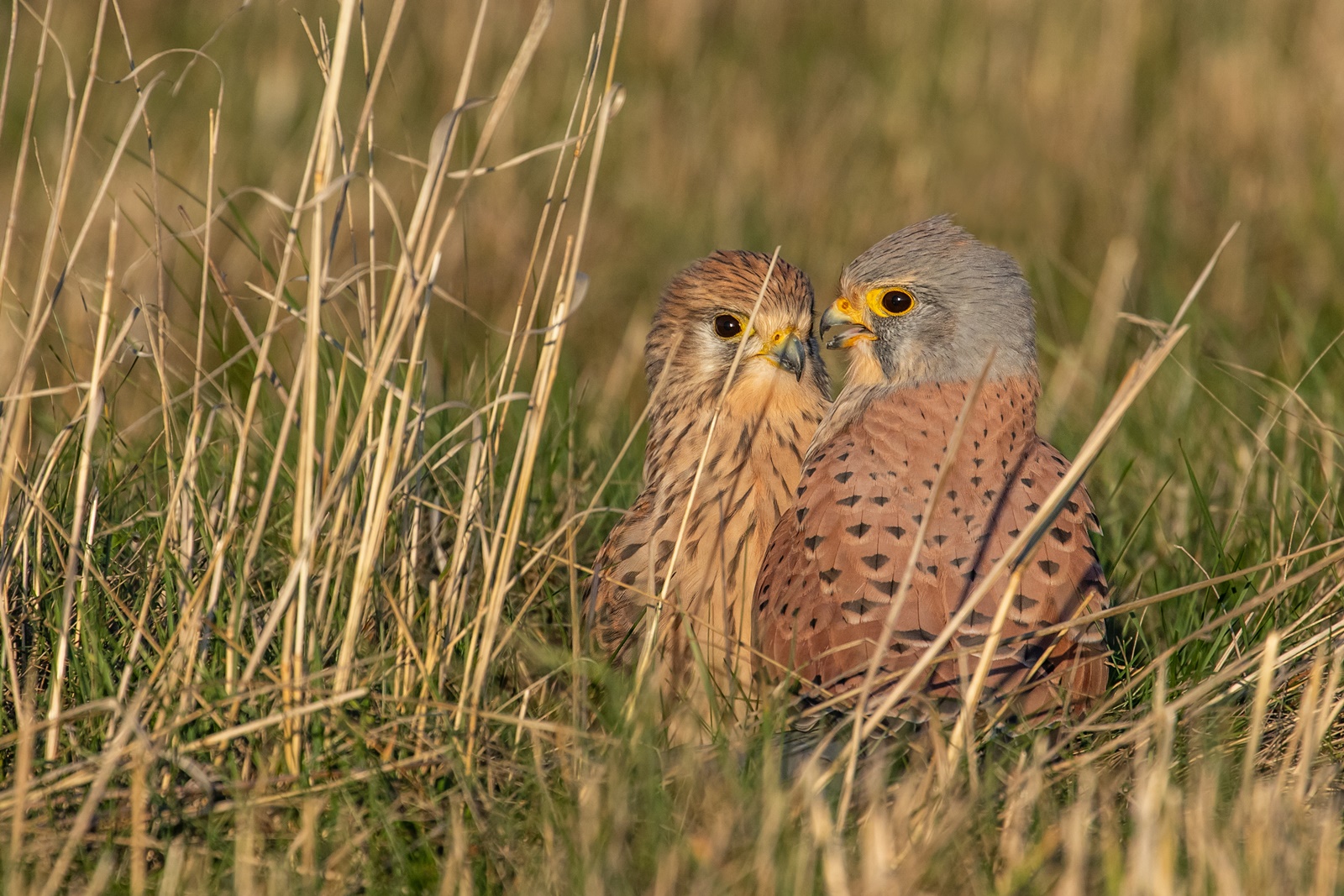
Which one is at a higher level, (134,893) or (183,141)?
(183,141)

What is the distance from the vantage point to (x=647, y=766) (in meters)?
2.71

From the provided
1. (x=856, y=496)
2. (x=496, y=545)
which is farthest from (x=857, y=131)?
(x=496, y=545)

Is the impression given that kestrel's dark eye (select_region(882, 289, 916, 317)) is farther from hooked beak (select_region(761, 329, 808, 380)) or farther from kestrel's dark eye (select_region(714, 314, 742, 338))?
kestrel's dark eye (select_region(714, 314, 742, 338))

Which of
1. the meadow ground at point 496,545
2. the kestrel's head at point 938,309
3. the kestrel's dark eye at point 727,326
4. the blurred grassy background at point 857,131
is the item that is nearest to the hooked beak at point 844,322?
the kestrel's head at point 938,309

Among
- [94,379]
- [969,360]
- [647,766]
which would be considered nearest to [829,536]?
[969,360]

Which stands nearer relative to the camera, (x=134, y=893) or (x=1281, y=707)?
(x=134, y=893)

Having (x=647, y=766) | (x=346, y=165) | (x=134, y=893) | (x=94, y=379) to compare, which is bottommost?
(x=134, y=893)

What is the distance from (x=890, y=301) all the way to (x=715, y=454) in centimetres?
60

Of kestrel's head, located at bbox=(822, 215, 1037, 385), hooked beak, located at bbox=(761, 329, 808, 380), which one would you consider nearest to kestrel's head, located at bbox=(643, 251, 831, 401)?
hooked beak, located at bbox=(761, 329, 808, 380)

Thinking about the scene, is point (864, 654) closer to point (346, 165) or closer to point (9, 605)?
point (346, 165)

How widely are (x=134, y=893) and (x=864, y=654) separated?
4.92 ft

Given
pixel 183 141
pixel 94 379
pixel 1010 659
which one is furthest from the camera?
pixel 183 141

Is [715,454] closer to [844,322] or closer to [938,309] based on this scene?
[844,322]

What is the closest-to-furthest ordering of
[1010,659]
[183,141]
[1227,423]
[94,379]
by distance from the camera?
[94,379] → [1010,659] → [1227,423] → [183,141]
